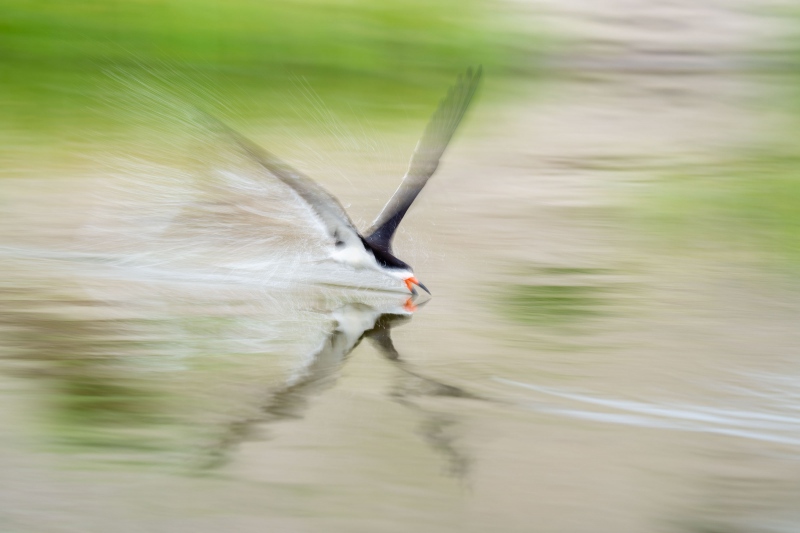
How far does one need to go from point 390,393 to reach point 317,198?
70cm

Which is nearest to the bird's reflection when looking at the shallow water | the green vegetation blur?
the shallow water

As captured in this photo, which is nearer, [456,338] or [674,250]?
[456,338]

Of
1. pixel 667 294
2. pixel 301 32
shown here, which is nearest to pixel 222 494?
pixel 667 294

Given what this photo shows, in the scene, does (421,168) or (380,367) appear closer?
(380,367)

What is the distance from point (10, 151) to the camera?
5.21 m

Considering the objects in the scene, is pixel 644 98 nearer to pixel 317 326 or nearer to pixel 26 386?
pixel 317 326

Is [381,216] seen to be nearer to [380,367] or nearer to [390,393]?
[380,367]

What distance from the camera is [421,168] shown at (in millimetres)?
3805

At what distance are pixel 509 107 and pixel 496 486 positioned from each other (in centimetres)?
460

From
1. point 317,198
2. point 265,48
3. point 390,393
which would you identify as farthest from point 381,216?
point 265,48

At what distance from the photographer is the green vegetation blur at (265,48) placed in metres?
6.80

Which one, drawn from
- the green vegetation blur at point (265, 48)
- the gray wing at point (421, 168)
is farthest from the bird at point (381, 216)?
the green vegetation blur at point (265, 48)

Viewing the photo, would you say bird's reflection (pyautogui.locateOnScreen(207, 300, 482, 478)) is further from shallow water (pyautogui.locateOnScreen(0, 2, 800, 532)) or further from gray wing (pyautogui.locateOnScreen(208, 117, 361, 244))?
gray wing (pyautogui.locateOnScreen(208, 117, 361, 244))

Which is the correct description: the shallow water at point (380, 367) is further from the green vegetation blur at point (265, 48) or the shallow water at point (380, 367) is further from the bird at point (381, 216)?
the green vegetation blur at point (265, 48)
